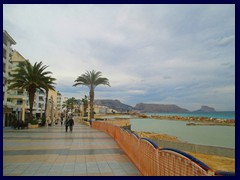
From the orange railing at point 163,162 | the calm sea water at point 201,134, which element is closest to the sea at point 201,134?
the calm sea water at point 201,134

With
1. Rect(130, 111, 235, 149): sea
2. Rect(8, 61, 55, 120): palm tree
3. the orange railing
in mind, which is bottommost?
Rect(130, 111, 235, 149): sea

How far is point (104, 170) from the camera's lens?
718 cm

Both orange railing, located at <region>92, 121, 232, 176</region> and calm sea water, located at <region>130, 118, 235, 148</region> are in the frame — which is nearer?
orange railing, located at <region>92, 121, 232, 176</region>

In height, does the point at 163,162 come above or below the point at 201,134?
above

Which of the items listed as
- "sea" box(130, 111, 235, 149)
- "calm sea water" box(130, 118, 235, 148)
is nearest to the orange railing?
"sea" box(130, 111, 235, 149)

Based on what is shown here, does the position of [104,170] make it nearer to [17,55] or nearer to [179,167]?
[179,167]

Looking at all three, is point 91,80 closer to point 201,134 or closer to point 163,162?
point 201,134

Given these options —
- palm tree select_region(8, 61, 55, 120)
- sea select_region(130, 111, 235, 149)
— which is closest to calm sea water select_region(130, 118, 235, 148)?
sea select_region(130, 111, 235, 149)

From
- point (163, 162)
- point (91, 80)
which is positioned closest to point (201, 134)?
point (91, 80)

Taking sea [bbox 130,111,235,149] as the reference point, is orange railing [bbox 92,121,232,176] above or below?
above

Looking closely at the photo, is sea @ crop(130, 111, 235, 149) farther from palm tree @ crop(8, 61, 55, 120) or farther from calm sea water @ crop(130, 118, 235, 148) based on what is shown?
palm tree @ crop(8, 61, 55, 120)

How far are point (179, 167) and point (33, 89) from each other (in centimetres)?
2678

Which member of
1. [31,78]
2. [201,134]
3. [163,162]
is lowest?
[201,134]
